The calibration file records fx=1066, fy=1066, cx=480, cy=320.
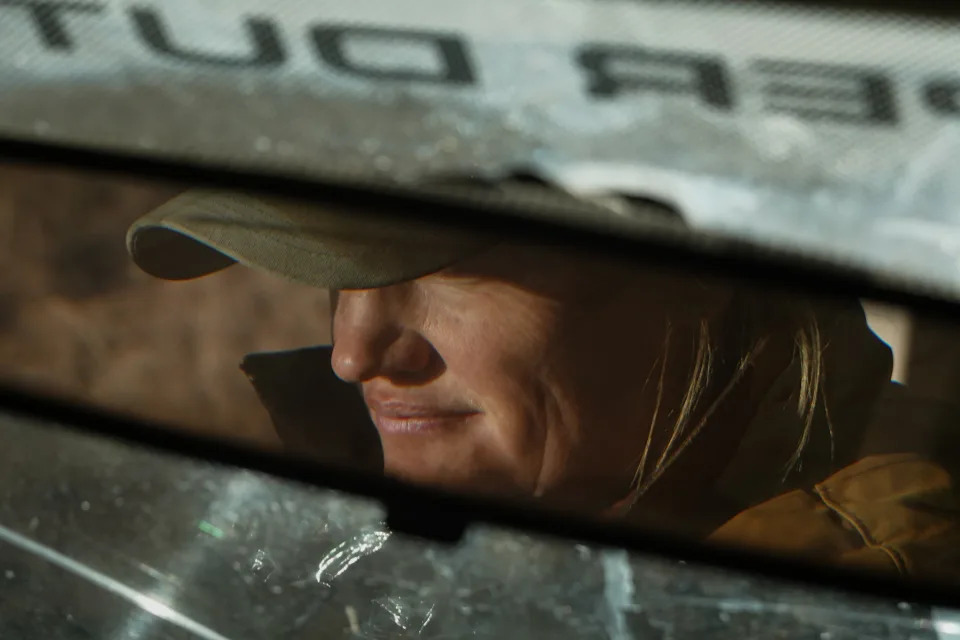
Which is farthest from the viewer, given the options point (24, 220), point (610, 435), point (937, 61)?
point (24, 220)

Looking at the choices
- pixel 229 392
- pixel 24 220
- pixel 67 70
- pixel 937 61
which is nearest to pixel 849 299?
pixel 937 61

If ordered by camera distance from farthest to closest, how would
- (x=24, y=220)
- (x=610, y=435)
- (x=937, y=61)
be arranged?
(x=24, y=220), (x=610, y=435), (x=937, y=61)

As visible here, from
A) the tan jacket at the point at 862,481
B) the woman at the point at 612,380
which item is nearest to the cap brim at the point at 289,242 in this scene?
the woman at the point at 612,380

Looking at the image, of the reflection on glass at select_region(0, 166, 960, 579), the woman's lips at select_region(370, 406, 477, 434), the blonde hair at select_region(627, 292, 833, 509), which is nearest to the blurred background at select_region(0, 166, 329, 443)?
the reflection on glass at select_region(0, 166, 960, 579)

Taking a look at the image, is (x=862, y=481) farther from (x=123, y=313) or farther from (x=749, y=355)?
(x=123, y=313)

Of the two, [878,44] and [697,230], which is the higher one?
[878,44]

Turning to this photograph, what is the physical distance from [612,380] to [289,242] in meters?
0.37

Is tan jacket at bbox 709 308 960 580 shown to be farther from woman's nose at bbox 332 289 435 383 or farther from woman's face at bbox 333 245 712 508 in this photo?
woman's nose at bbox 332 289 435 383

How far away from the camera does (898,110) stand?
926 mm

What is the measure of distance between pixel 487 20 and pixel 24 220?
24.3 inches

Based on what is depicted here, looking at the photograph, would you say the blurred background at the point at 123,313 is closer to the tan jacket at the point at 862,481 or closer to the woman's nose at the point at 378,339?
the woman's nose at the point at 378,339

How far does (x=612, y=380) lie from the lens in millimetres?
1096

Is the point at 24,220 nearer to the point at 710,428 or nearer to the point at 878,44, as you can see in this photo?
the point at 710,428

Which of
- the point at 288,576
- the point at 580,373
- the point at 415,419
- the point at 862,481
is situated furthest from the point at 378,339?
the point at 862,481
